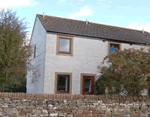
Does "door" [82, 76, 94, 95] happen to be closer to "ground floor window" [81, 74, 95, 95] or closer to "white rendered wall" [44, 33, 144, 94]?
"ground floor window" [81, 74, 95, 95]

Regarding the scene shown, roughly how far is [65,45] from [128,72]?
6.64m

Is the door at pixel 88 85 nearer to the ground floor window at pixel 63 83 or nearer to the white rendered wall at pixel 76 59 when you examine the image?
the white rendered wall at pixel 76 59

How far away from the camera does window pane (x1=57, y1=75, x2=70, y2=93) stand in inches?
671

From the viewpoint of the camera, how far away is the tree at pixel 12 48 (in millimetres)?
13078

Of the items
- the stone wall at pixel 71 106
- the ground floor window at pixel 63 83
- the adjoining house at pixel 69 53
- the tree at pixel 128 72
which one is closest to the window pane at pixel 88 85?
the adjoining house at pixel 69 53

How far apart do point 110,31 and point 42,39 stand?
594 centimetres

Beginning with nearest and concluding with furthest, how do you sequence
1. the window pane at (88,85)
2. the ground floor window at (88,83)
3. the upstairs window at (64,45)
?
the upstairs window at (64,45) < the ground floor window at (88,83) < the window pane at (88,85)

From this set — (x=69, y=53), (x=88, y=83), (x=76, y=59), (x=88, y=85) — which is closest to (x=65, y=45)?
(x=69, y=53)

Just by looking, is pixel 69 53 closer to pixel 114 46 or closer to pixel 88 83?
pixel 88 83

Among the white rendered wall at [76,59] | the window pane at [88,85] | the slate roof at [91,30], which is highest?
the slate roof at [91,30]

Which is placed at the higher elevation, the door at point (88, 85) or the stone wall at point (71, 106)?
the door at point (88, 85)

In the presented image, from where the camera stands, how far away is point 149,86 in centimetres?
1189

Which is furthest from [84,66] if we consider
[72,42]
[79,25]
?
[79,25]

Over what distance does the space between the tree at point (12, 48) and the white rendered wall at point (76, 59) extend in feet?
8.72
